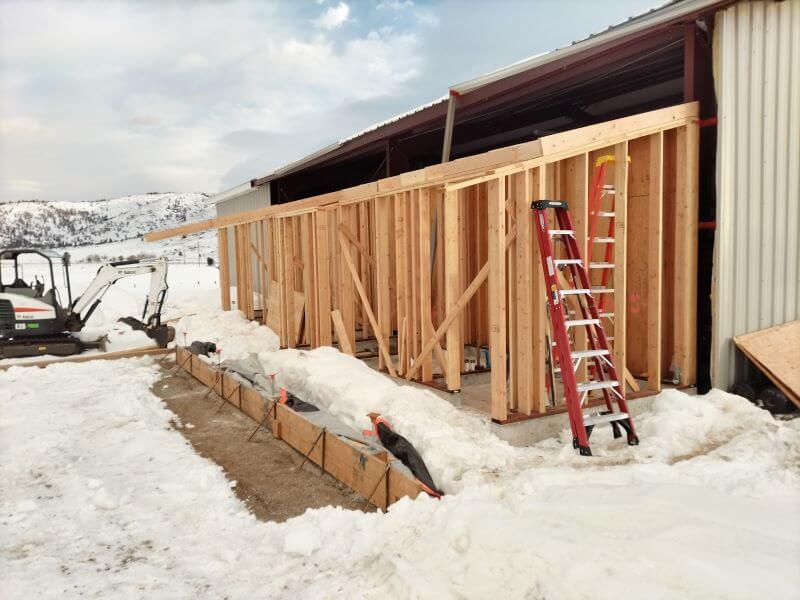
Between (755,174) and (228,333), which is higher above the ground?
(755,174)

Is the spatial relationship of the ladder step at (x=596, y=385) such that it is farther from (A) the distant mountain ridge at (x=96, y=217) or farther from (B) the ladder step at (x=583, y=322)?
(A) the distant mountain ridge at (x=96, y=217)

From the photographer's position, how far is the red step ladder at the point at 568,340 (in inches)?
197

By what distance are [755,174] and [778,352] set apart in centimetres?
210

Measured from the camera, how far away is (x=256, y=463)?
578 cm

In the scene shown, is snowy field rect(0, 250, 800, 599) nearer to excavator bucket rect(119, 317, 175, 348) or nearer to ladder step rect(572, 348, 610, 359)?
ladder step rect(572, 348, 610, 359)

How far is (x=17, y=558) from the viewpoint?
3826mm

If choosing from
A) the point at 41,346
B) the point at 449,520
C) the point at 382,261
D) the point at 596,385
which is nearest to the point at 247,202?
the point at 41,346

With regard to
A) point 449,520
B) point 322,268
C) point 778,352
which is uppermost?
point 322,268

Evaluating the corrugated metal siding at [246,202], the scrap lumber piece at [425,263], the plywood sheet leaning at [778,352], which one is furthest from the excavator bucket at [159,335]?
the plywood sheet leaning at [778,352]

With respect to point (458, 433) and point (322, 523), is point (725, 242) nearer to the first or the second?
point (458, 433)

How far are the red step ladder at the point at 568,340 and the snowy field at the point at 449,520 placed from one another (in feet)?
0.94

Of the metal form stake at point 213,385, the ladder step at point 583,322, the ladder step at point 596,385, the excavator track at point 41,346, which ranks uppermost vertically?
the ladder step at point 583,322

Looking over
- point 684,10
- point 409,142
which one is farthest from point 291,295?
point 684,10

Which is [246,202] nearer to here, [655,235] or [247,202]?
[247,202]
